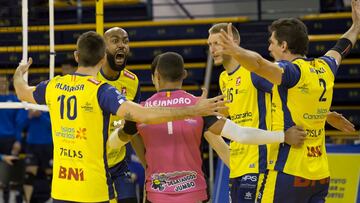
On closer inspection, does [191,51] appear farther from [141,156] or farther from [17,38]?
[141,156]

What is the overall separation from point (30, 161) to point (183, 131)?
7547mm

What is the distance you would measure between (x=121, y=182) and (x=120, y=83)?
980 mm

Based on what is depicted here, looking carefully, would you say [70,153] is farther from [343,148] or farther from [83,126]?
[343,148]

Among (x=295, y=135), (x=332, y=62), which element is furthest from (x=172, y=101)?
(x=332, y=62)

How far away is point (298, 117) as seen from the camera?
6.20m

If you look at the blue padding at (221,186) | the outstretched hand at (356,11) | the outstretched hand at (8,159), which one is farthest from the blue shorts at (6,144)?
the outstretched hand at (356,11)

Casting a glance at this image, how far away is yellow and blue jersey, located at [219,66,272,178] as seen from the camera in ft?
22.0

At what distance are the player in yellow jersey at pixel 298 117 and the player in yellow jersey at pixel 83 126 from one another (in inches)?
43.7

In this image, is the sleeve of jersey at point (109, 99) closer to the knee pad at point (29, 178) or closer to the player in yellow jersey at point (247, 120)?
the player in yellow jersey at point (247, 120)

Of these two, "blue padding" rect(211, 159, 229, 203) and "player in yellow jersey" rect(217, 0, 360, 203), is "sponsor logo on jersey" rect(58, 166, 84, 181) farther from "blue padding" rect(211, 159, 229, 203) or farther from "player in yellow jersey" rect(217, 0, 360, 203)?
"blue padding" rect(211, 159, 229, 203)

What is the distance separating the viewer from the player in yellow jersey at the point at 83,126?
5781mm

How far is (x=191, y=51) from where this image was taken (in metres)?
14.5

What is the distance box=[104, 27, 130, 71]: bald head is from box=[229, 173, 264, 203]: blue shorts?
1.60m

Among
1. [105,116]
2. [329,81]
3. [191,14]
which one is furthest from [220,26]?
[191,14]
